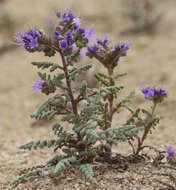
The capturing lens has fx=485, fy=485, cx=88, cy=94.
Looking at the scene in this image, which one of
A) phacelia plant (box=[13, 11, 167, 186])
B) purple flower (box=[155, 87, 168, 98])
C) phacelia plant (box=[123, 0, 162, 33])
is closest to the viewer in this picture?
phacelia plant (box=[13, 11, 167, 186])

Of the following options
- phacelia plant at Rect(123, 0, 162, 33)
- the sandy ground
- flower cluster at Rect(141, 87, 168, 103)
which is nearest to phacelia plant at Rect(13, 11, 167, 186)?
flower cluster at Rect(141, 87, 168, 103)

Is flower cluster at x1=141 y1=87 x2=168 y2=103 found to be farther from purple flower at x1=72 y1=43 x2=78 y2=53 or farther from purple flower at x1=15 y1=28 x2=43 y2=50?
purple flower at x1=15 y1=28 x2=43 y2=50

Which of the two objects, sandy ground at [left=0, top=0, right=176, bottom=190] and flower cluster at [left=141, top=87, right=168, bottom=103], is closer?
sandy ground at [left=0, top=0, right=176, bottom=190]

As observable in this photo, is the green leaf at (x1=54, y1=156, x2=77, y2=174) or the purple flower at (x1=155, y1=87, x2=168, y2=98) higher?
the purple flower at (x1=155, y1=87, x2=168, y2=98)

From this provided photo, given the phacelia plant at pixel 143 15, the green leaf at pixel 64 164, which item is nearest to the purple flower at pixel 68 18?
the green leaf at pixel 64 164

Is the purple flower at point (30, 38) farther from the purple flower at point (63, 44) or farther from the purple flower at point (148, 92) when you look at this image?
the purple flower at point (148, 92)

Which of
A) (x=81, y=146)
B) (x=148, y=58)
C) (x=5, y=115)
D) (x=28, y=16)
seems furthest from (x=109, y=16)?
(x=81, y=146)
